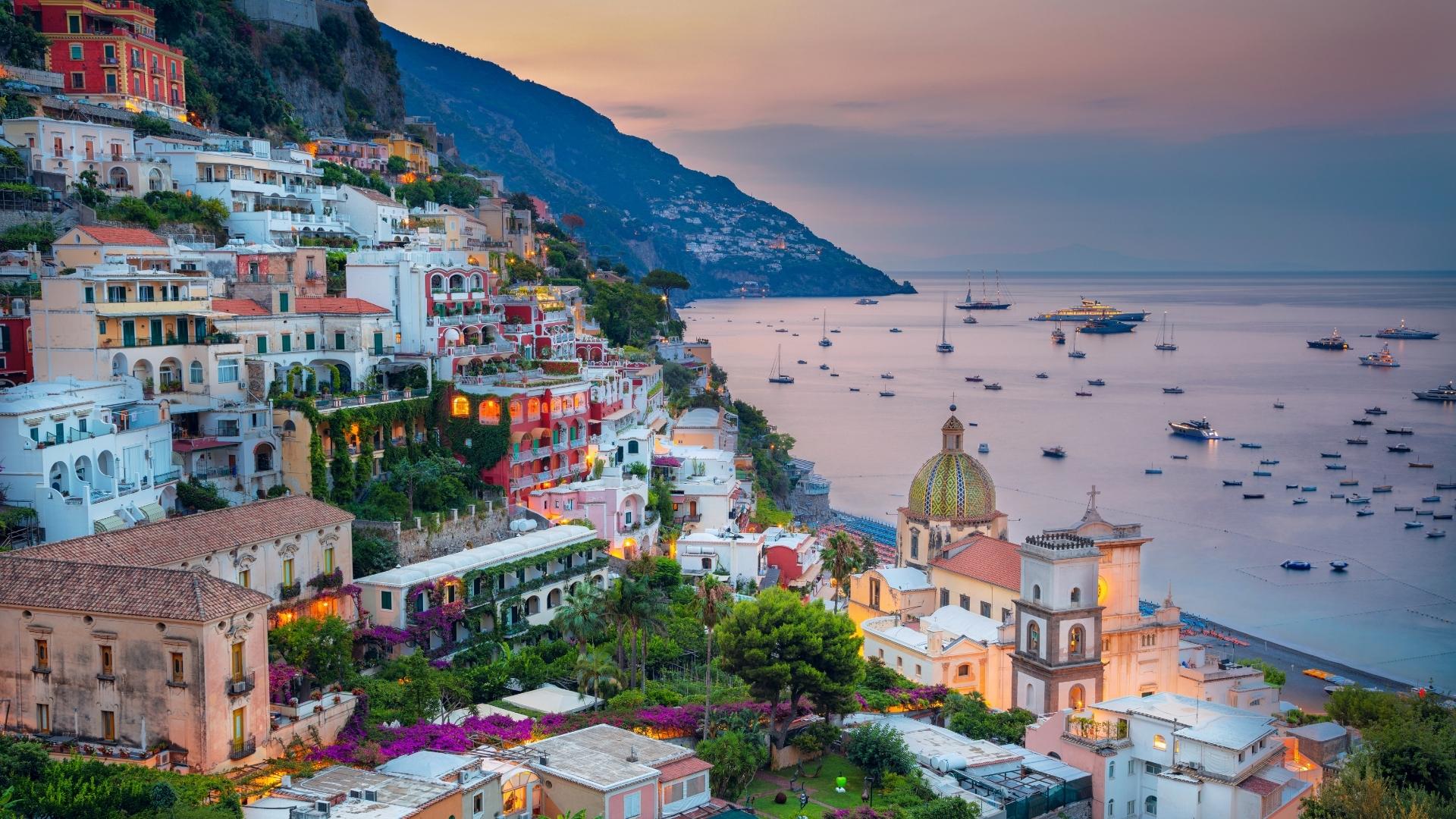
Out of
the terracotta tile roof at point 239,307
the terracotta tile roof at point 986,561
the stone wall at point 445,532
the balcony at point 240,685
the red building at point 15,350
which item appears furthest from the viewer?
the terracotta tile roof at point 239,307

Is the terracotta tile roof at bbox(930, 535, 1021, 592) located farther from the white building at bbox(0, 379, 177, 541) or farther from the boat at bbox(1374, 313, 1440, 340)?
the boat at bbox(1374, 313, 1440, 340)

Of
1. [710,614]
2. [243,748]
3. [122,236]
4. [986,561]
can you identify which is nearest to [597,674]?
[710,614]

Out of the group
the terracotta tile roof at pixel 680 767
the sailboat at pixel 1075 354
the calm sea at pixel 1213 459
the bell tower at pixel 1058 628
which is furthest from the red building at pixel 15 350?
the sailboat at pixel 1075 354

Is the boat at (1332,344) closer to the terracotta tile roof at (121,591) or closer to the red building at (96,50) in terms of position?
the red building at (96,50)

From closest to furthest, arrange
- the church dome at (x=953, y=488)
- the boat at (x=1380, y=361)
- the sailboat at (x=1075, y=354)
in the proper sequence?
1. the church dome at (x=953, y=488)
2. the boat at (x=1380, y=361)
3. the sailboat at (x=1075, y=354)

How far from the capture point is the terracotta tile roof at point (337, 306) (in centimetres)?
4350

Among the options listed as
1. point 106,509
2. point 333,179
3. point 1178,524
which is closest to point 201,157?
point 333,179

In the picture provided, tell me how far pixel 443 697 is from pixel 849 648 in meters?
9.92

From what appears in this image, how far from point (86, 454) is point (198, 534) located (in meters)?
5.04

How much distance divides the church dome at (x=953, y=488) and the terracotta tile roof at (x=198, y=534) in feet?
67.5

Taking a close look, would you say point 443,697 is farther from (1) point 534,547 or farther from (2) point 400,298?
(2) point 400,298

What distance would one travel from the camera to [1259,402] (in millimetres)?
132375

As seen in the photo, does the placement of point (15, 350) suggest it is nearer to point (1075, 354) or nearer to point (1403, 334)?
point (1075, 354)

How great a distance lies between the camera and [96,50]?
55.1 metres
